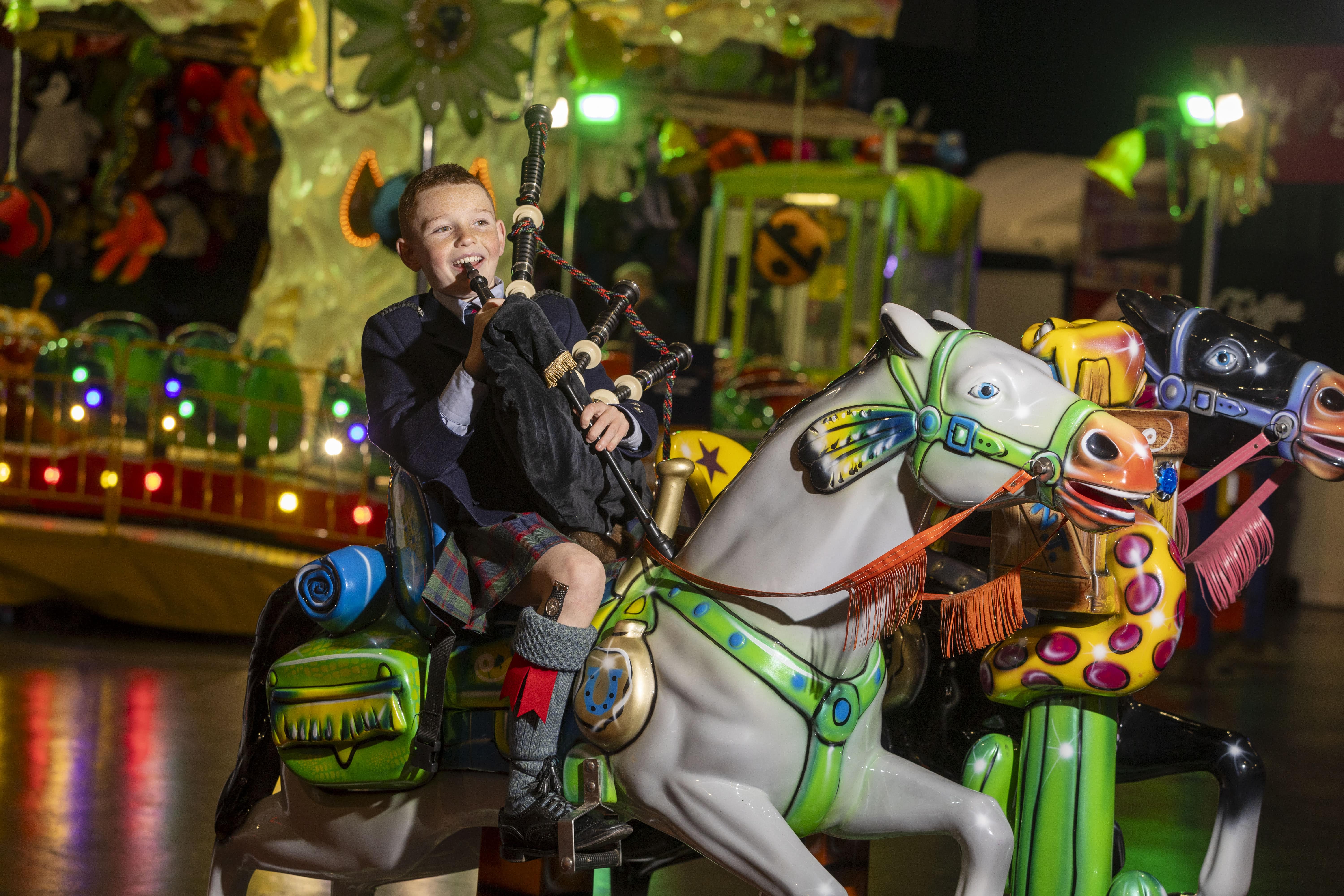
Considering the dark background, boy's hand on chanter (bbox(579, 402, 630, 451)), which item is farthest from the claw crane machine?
boy's hand on chanter (bbox(579, 402, 630, 451))

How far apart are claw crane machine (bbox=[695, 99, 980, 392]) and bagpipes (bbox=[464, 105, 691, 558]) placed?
647cm

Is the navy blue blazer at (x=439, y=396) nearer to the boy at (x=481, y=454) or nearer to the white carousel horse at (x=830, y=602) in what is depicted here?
the boy at (x=481, y=454)

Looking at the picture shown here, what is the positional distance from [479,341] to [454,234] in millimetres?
251

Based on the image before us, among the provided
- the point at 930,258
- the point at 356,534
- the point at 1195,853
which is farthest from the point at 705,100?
the point at 1195,853

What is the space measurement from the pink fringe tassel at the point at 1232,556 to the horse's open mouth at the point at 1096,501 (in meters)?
0.72

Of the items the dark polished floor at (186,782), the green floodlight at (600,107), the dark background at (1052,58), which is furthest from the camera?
the dark background at (1052,58)

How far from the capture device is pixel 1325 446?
244 cm

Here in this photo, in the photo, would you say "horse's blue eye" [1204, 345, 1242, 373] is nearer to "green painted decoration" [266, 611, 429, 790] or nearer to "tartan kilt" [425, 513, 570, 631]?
"tartan kilt" [425, 513, 570, 631]

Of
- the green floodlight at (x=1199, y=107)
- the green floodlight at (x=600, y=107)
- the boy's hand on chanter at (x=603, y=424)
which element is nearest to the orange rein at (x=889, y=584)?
the boy's hand on chanter at (x=603, y=424)

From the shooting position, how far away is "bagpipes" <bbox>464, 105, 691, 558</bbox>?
210 cm

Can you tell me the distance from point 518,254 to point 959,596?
2.91 ft

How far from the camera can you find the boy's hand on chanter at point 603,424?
2055 mm

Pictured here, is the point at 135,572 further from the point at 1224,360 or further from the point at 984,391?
the point at 984,391

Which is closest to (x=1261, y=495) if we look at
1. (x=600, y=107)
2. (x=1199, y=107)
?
(x=1199, y=107)
